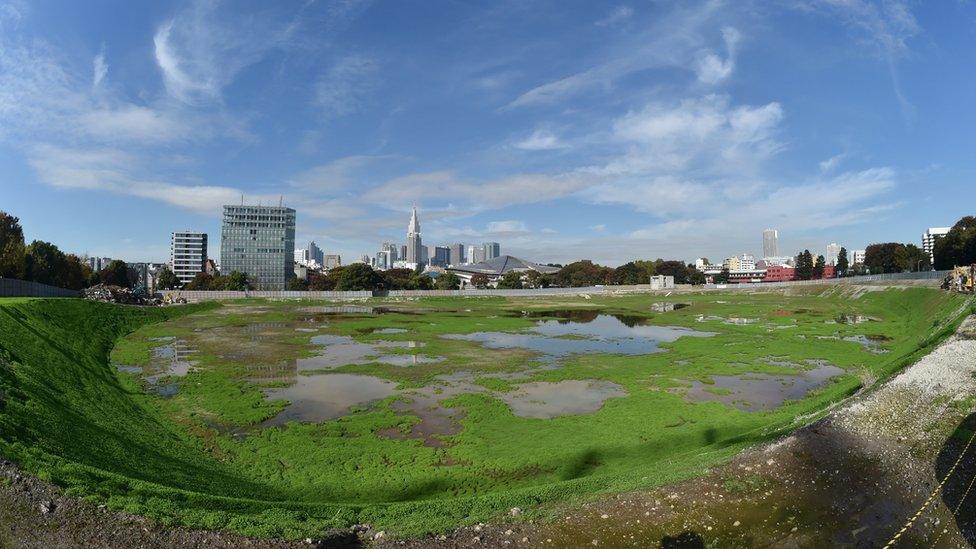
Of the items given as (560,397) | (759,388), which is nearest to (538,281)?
(759,388)

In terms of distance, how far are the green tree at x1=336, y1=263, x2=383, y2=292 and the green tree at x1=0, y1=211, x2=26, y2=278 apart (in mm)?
60559

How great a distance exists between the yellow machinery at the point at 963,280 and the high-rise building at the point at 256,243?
179 m

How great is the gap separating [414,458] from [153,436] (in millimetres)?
7928

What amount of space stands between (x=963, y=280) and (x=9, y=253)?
320 ft

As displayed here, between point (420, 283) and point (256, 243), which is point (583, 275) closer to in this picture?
point (420, 283)

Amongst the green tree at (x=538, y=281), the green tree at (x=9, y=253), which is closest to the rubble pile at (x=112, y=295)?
the green tree at (x=9, y=253)

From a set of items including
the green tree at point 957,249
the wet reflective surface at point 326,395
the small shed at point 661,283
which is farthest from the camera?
the small shed at point 661,283

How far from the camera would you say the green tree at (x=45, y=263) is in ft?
208

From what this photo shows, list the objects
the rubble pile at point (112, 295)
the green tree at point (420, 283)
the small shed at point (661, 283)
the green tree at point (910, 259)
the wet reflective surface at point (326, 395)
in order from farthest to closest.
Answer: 1. the green tree at point (420, 283)
2. the small shed at point (661, 283)
3. the green tree at point (910, 259)
4. the rubble pile at point (112, 295)
5. the wet reflective surface at point (326, 395)

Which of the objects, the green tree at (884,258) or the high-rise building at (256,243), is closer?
the green tree at (884,258)

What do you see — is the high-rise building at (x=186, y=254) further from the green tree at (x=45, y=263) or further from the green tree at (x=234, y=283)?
the green tree at (x=45, y=263)

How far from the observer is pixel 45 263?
67.9m

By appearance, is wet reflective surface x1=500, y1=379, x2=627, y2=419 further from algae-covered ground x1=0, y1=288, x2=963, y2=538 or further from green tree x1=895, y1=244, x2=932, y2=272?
green tree x1=895, y1=244, x2=932, y2=272

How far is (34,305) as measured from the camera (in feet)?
88.0
